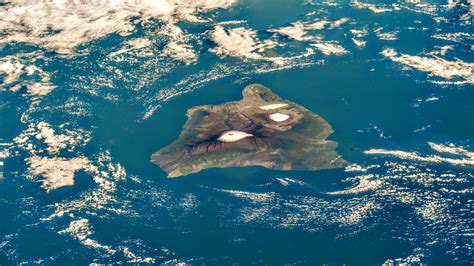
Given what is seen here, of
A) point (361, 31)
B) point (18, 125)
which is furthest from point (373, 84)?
point (18, 125)

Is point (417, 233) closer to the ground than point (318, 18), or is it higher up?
closer to the ground

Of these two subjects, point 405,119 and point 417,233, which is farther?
point 405,119

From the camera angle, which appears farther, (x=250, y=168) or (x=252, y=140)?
(x=252, y=140)

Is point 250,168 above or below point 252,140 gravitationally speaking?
below

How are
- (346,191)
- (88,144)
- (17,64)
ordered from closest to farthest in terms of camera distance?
(346,191)
(88,144)
(17,64)

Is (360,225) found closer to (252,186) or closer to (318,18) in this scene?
(252,186)
